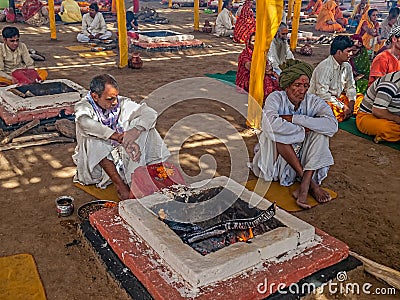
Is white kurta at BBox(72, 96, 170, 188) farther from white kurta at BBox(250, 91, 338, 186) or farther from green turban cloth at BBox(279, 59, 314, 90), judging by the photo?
green turban cloth at BBox(279, 59, 314, 90)

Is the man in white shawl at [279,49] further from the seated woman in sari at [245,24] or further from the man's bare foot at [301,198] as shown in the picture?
the seated woman in sari at [245,24]

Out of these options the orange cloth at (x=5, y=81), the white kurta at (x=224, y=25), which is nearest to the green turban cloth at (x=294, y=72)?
the orange cloth at (x=5, y=81)

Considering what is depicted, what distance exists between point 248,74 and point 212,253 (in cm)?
489

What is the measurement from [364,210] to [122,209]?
2.19 meters

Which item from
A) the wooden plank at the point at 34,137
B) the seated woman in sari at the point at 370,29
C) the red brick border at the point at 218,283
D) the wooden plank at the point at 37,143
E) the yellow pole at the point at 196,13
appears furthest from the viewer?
the yellow pole at the point at 196,13

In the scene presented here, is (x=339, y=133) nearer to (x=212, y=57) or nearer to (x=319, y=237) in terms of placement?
(x=319, y=237)

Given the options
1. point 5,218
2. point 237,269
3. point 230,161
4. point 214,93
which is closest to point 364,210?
point 230,161

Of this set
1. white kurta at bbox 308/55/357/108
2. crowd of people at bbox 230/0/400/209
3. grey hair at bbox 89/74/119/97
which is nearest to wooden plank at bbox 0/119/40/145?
grey hair at bbox 89/74/119/97

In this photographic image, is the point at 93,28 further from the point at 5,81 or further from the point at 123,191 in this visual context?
the point at 123,191

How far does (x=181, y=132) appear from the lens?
19.4ft

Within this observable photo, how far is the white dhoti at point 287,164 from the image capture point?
4145mm

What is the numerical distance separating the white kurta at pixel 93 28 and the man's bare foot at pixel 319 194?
9320 millimetres

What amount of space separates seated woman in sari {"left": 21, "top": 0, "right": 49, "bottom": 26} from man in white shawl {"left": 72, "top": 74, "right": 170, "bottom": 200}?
1294 centimetres

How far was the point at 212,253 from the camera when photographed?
2.75 metres
